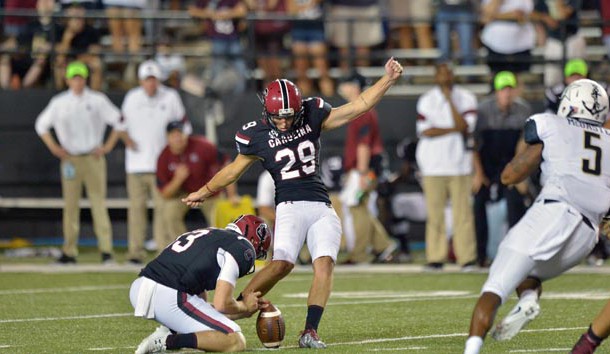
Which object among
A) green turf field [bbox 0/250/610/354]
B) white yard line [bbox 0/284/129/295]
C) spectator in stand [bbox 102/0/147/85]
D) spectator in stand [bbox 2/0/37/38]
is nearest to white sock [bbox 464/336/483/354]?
green turf field [bbox 0/250/610/354]

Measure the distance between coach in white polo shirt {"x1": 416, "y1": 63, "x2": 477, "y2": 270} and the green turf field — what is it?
48 centimetres

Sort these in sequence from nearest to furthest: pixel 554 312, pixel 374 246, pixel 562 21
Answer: pixel 554 312 < pixel 374 246 < pixel 562 21

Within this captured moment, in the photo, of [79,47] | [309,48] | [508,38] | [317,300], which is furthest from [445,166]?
[317,300]

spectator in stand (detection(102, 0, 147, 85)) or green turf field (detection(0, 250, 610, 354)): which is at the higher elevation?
spectator in stand (detection(102, 0, 147, 85))

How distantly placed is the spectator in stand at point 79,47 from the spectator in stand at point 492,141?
17.5ft

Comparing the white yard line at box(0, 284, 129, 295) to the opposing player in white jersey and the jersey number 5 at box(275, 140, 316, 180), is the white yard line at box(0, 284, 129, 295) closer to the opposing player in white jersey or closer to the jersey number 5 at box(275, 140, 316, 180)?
the jersey number 5 at box(275, 140, 316, 180)

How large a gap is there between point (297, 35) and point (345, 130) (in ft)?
4.82

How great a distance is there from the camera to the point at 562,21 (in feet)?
55.3

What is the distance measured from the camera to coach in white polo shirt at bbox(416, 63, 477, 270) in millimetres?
14273

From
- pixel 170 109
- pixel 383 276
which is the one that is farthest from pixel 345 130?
pixel 383 276

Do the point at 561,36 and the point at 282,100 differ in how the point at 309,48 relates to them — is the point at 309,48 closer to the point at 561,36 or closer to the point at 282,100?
the point at 561,36

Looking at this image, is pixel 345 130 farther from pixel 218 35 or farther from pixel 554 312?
pixel 554 312

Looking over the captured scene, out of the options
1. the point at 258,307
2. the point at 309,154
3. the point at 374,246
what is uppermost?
the point at 309,154

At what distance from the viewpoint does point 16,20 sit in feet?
57.3
